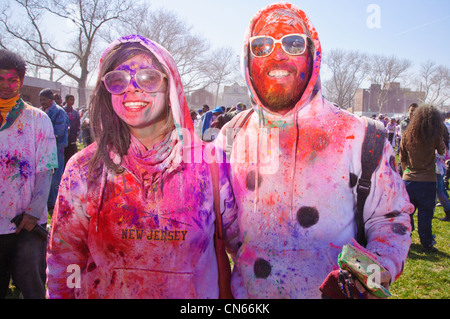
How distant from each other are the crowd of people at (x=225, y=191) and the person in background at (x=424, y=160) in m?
3.47

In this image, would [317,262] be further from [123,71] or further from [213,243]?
[123,71]

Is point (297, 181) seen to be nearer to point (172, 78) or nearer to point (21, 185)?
point (172, 78)

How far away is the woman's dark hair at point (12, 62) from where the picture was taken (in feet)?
8.44

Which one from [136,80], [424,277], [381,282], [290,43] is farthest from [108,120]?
[424,277]

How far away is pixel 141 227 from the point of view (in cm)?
163

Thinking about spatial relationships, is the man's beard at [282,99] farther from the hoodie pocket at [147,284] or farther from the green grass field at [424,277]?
the green grass field at [424,277]

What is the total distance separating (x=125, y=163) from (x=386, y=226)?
4.55 feet

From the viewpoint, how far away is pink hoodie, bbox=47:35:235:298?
1.62 metres

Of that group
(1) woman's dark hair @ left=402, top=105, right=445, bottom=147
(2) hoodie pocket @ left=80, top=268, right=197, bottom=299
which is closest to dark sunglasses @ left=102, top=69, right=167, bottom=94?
(2) hoodie pocket @ left=80, top=268, right=197, bottom=299

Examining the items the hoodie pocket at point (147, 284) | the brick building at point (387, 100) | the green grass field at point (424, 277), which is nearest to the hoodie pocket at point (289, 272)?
the hoodie pocket at point (147, 284)

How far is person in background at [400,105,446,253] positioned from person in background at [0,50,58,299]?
4.72 metres

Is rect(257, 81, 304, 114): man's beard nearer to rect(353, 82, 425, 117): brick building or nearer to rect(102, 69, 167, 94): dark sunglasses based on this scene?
rect(102, 69, 167, 94): dark sunglasses

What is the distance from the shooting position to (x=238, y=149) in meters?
1.93
